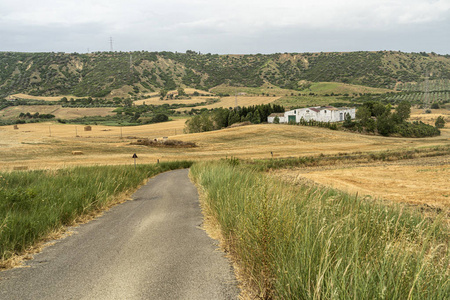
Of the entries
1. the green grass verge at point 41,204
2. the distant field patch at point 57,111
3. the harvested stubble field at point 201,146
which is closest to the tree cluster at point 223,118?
the harvested stubble field at point 201,146

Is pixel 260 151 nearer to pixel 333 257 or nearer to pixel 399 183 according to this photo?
pixel 399 183

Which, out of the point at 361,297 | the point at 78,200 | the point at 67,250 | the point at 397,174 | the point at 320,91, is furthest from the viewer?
the point at 320,91

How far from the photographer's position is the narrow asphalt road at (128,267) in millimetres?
5781

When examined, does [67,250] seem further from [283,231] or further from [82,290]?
[283,231]

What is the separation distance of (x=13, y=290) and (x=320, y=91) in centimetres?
19979

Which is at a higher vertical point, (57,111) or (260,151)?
(57,111)

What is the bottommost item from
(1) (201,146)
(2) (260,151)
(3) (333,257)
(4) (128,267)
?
(1) (201,146)

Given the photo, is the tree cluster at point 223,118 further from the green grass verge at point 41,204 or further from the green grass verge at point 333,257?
the green grass verge at point 333,257

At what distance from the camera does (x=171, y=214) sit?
41.4 ft


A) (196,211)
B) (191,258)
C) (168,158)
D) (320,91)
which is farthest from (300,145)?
(320,91)

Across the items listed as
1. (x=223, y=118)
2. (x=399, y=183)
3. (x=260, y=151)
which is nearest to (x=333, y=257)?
(x=399, y=183)

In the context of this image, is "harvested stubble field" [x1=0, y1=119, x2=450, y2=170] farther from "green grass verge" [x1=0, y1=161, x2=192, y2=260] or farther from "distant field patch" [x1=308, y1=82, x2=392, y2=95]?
"distant field patch" [x1=308, y1=82, x2=392, y2=95]

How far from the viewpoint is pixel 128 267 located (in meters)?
6.87

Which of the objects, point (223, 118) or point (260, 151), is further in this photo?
point (223, 118)
